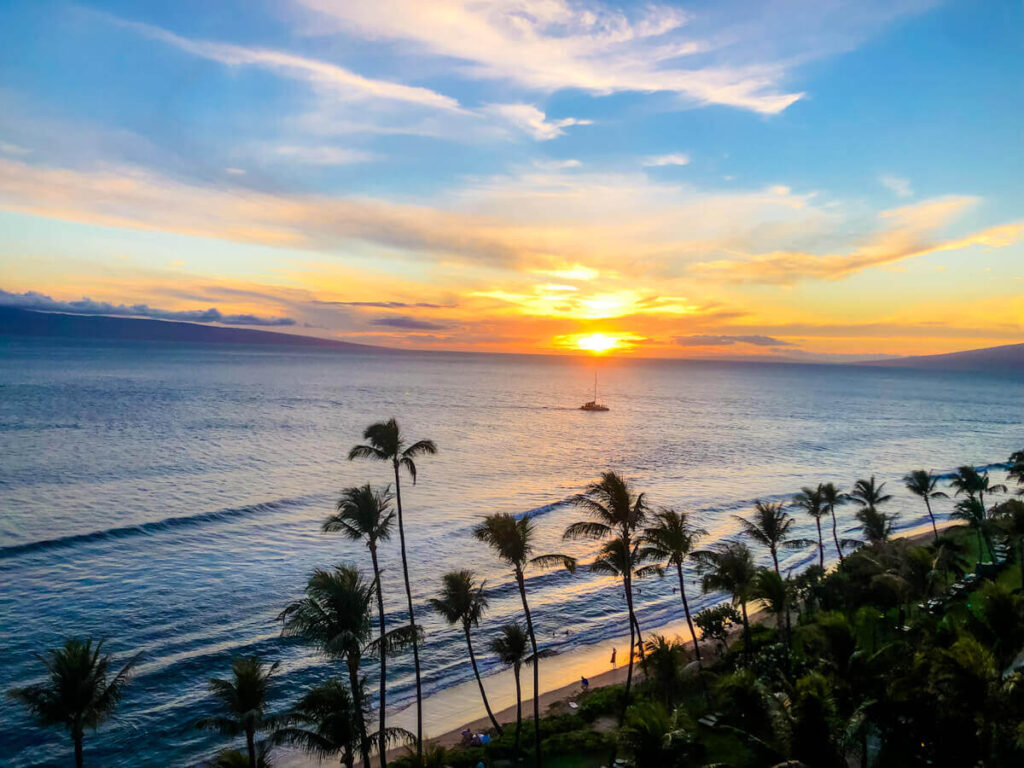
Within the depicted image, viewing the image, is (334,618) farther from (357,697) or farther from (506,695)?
(506,695)

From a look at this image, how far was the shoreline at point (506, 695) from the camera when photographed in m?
27.9

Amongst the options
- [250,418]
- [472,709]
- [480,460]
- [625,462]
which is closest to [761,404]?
[625,462]

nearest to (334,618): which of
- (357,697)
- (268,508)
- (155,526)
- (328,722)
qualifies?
(357,697)

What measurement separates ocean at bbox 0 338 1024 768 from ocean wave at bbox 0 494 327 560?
0.83 feet

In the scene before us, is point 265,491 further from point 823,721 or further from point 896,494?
point 896,494

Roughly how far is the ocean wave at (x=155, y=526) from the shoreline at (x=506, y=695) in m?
31.3

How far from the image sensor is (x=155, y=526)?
52219 millimetres

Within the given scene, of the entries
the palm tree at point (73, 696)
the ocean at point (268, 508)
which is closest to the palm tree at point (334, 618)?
the palm tree at point (73, 696)

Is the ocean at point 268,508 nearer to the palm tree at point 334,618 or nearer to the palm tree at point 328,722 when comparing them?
the palm tree at point 328,722

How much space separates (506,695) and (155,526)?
3622cm

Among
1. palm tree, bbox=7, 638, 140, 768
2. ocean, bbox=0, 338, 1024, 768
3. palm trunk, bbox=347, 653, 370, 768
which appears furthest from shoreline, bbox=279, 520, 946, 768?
palm tree, bbox=7, 638, 140, 768

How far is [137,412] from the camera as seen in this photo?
113 m

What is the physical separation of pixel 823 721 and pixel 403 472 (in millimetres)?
74405

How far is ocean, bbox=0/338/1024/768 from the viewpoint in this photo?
108ft
